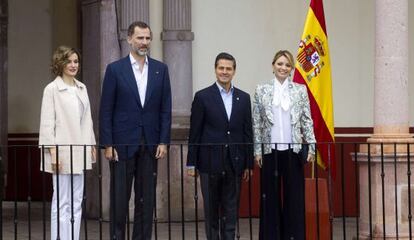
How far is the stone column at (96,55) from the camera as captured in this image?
589 inches

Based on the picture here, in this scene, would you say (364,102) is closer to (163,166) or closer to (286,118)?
(163,166)

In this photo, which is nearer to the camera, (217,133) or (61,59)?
(61,59)

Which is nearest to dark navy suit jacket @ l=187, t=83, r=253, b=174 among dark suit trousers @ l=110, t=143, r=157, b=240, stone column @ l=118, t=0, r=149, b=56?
dark suit trousers @ l=110, t=143, r=157, b=240

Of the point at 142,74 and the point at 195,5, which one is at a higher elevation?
the point at 195,5

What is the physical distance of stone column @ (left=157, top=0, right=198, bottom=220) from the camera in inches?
577

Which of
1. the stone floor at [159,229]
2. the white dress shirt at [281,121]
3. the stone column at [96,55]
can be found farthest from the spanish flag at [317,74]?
the stone column at [96,55]

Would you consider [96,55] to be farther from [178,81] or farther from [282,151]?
[282,151]

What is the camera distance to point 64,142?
35.1 ft

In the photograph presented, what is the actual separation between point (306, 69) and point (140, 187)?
330 cm

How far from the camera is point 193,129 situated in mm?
10945

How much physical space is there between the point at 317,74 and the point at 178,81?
231 cm

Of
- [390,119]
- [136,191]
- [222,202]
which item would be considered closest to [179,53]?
[390,119]

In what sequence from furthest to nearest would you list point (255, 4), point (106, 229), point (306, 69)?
1. point (255, 4)
2. point (106, 229)
3. point (306, 69)

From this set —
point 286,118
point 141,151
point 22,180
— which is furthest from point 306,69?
point 22,180
